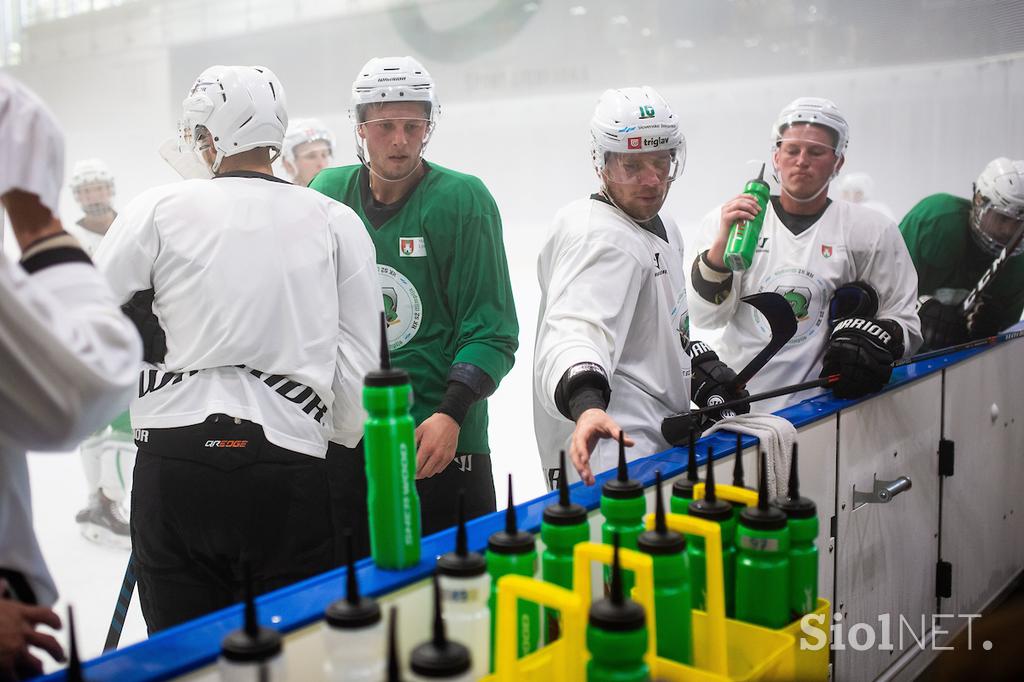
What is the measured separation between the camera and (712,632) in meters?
0.97

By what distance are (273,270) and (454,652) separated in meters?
0.91

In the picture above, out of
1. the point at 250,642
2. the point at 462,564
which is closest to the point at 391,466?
the point at 462,564

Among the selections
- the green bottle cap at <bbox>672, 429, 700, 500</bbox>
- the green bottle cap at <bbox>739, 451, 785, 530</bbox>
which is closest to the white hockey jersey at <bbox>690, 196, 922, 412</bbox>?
the green bottle cap at <bbox>672, 429, 700, 500</bbox>

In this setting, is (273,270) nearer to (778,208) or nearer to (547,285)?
(547,285)

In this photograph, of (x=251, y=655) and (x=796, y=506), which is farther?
(x=796, y=506)

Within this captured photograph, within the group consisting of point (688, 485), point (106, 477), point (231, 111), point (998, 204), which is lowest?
point (106, 477)

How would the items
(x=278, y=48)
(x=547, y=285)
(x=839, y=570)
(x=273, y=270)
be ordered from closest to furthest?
(x=273, y=270) < (x=839, y=570) < (x=547, y=285) < (x=278, y=48)

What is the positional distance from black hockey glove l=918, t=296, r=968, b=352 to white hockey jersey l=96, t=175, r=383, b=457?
7.53ft

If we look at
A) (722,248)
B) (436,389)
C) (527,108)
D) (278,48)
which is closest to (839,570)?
(722,248)

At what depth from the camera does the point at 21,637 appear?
797 millimetres

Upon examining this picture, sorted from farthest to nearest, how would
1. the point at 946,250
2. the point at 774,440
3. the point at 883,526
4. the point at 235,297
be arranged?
the point at 946,250 < the point at 883,526 < the point at 774,440 < the point at 235,297

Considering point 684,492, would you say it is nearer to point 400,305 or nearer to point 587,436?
point 587,436

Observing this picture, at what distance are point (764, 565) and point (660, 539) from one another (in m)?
0.19

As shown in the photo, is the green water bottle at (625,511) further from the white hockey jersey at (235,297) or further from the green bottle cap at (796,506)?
the white hockey jersey at (235,297)
